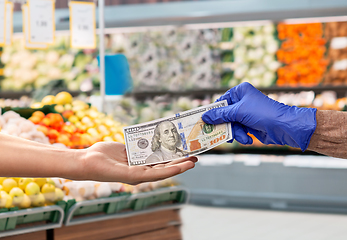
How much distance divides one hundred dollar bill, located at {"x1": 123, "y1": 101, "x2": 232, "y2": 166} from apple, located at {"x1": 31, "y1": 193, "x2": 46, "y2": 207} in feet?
2.00

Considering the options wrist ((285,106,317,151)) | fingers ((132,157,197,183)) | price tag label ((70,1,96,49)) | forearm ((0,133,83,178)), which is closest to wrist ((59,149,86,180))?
A: forearm ((0,133,83,178))

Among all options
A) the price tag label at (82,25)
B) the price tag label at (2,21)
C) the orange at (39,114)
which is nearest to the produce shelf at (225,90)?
the price tag label at (82,25)

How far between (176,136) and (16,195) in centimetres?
89

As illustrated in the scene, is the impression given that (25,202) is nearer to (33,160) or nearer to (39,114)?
(33,160)

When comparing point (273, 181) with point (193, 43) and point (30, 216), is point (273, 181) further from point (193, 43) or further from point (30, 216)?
point (30, 216)

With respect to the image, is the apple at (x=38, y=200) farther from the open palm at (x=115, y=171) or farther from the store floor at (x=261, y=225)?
the store floor at (x=261, y=225)

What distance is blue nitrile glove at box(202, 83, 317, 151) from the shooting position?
1648 millimetres

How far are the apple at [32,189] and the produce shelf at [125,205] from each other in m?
0.20

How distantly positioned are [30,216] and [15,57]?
4.53 m

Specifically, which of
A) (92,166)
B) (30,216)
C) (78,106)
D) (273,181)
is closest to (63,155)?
(92,166)

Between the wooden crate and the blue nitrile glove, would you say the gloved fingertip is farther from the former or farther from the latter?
the wooden crate

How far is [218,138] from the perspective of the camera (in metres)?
1.82

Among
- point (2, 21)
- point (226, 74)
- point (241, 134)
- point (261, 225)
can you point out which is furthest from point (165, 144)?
point (226, 74)

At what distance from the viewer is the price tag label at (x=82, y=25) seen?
3260 millimetres
